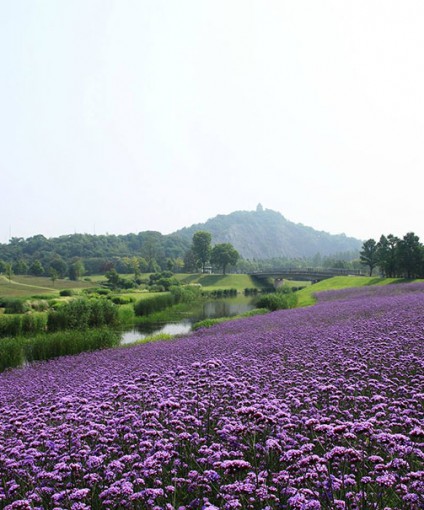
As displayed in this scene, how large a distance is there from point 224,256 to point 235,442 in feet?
469

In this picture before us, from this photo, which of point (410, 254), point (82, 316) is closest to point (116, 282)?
point (410, 254)

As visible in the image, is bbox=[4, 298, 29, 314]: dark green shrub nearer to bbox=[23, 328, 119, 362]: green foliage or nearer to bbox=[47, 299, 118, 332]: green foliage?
bbox=[47, 299, 118, 332]: green foliage

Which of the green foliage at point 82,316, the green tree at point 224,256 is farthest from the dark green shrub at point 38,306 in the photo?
the green tree at point 224,256

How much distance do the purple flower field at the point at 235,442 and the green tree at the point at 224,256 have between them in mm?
136409

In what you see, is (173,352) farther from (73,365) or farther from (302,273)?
(302,273)

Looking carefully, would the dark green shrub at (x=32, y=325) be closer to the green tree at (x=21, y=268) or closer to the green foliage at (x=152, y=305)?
the green foliage at (x=152, y=305)

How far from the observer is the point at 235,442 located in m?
6.52

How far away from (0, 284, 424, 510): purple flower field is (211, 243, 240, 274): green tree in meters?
136

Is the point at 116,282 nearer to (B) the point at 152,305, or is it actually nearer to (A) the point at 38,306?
(B) the point at 152,305

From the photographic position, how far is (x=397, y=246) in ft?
259

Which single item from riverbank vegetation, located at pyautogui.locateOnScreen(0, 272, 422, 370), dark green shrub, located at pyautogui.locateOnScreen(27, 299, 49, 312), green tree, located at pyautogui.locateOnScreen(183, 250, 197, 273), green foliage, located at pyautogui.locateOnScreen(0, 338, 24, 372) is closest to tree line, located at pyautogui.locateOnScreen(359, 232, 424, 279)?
riverbank vegetation, located at pyautogui.locateOnScreen(0, 272, 422, 370)

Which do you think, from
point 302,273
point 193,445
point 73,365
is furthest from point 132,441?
point 302,273

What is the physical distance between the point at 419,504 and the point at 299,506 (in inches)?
51.3

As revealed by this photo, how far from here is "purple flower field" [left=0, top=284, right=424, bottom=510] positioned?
4.96m
